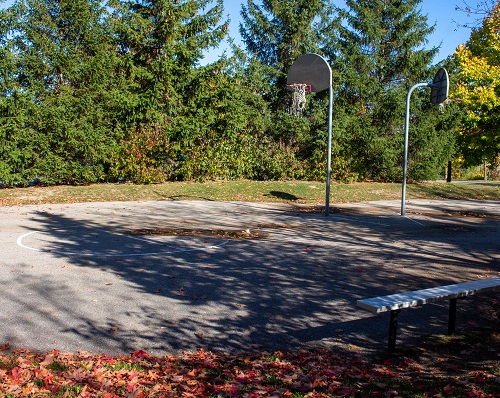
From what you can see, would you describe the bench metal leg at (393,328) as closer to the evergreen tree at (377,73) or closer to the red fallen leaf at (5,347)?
the red fallen leaf at (5,347)

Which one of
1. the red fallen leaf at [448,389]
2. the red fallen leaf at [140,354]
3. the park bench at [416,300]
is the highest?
the park bench at [416,300]

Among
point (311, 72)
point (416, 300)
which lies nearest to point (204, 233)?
point (416, 300)

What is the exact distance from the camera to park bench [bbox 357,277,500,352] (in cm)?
545

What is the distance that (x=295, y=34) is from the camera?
30.3 metres

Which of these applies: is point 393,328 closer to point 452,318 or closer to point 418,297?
point 418,297

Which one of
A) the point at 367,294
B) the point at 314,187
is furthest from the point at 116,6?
the point at 367,294

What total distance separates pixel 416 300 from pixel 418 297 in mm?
148

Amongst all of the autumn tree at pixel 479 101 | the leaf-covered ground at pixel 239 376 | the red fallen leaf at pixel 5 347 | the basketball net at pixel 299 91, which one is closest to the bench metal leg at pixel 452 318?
the leaf-covered ground at pixel 239 376

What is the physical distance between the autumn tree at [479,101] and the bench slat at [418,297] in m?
25.1

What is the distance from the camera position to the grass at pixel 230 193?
20172mm

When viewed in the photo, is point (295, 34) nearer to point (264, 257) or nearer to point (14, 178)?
point (14, 178)

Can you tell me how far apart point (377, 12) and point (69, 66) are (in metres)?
17.5

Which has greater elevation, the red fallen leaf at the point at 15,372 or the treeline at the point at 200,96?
the treeline at the point at 200,96

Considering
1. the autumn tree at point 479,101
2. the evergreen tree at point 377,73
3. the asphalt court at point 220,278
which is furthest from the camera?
the autumn tree at point 479,101
